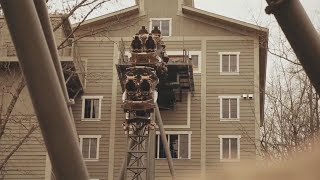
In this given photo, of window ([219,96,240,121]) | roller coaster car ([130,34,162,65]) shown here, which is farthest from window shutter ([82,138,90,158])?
roller coaster car ([130,34,162,65])

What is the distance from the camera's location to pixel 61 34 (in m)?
31.3

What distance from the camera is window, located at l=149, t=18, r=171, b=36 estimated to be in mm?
36531

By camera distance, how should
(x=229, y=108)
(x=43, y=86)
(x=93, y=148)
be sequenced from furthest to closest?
(x=229, y=108)
(x=93, y=148)
(x=43, y=86)

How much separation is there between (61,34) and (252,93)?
37.3ft

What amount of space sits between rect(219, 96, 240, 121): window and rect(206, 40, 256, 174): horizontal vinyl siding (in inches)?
7.4

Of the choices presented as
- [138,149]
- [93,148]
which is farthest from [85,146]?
[138,149]

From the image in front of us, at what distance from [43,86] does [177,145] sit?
32.0 metres

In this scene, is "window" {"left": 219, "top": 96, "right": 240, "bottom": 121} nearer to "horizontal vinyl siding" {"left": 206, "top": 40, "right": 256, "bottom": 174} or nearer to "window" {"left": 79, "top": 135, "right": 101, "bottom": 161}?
"horizontal vinyl siding" {"left": 206, "top": 40, "right": 256, "bottom": 174}

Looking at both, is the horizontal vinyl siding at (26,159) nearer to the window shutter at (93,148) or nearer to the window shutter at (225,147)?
the window shutter at (93,148)

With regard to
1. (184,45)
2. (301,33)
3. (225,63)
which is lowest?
(301,33)

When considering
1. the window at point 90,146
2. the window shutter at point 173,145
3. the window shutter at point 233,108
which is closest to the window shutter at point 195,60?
the window shutter at point 233,108

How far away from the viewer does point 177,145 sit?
34844mm

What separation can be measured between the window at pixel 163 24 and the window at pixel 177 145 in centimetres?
588

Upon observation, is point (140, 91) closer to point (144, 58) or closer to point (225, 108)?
point (144, 58)
